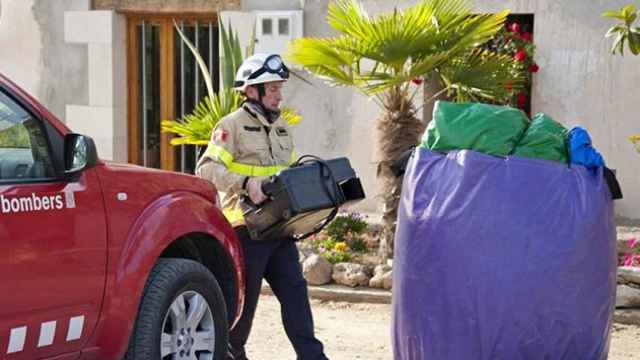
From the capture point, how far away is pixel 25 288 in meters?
5.23

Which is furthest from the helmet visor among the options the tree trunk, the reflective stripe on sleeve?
the tree trunk

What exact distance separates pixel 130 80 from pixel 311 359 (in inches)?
279

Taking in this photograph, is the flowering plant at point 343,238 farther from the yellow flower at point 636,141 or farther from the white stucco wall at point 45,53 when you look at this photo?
the white stucco wall at point 45,53

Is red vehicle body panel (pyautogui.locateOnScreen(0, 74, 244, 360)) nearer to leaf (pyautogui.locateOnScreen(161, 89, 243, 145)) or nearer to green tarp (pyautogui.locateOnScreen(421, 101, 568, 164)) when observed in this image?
green tarp (pyautogui.locateOnScreen(421, 101, 568, 164))

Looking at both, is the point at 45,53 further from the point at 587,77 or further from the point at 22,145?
the point at 22,145

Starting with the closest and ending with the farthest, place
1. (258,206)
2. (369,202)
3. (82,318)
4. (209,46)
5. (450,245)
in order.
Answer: (82,318) → (450,245) → (258,206) → (369,202) → (209,46)

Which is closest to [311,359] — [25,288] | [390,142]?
[25,288]

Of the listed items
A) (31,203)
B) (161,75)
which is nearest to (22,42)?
(161,75)

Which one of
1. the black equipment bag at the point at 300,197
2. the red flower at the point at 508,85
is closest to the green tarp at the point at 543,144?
the black equipment bag at the point at 300,197

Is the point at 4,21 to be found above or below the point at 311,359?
above

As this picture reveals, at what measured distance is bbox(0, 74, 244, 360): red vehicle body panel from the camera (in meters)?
5.21

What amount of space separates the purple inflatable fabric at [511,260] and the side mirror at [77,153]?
5.38 feet

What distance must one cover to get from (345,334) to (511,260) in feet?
9.45

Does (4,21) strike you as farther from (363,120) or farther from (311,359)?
(311,359)
